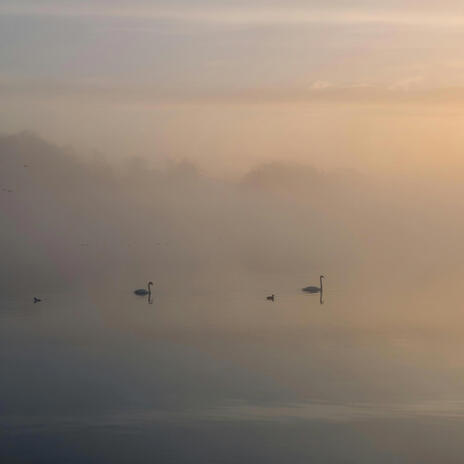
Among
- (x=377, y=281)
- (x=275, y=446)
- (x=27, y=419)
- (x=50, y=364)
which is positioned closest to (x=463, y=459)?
(x=275, y=446)

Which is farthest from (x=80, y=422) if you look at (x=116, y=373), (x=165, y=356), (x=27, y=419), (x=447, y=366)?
(x=447, y=366)

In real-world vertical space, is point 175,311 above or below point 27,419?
above

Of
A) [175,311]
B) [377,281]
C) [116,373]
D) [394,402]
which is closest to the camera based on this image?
[394,402]

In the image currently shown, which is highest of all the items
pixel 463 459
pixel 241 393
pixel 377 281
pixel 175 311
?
pixel 377 281

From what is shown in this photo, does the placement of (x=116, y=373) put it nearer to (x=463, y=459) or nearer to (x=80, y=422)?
(x=80, y=422)

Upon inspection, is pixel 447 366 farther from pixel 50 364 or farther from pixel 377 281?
pixel 377 281

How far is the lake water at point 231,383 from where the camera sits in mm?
13562

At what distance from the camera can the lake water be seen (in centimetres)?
1356

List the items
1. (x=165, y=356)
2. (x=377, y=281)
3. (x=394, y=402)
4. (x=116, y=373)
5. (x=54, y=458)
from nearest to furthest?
(x=54, y=458), (x=394, y=402), (x=116, y=373), (x=165, y=356), (x=377, y=281)

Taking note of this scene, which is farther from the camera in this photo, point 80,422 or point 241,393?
point 241,393

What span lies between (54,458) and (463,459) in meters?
6.08

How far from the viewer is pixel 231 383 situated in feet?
56.2

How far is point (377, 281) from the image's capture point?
35969 mm

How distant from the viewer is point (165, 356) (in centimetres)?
1947
